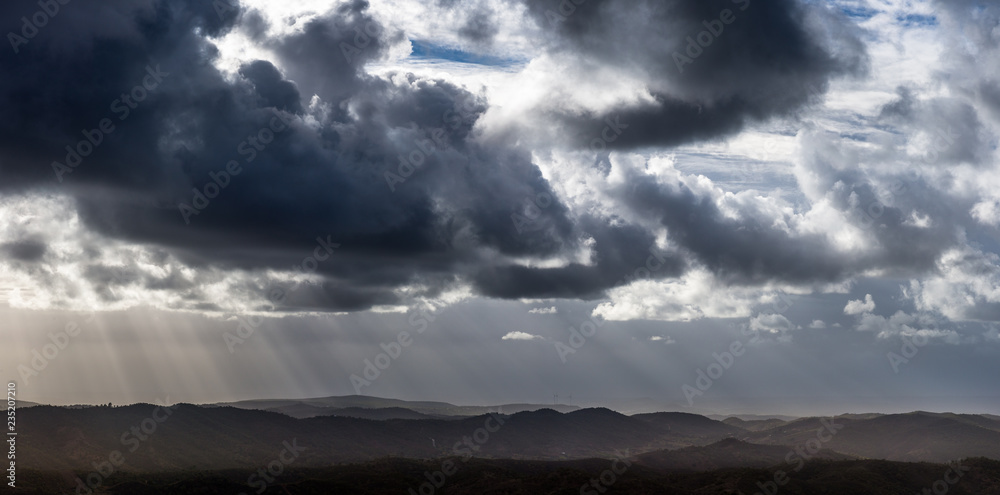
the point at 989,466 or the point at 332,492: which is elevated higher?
the point at 332,492

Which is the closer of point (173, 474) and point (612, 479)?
point (612, 479)

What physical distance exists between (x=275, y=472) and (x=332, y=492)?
170 feet

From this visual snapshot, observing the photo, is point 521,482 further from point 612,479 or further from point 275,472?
point 275,472

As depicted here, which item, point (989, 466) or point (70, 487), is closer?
point (70, 487)

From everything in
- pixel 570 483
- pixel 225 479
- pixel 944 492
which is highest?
pixel 225 479

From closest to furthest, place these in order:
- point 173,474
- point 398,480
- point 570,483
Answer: point 570,483
point 398,480
point 173,474

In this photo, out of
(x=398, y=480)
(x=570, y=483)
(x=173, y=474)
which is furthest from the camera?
(x=173, y=474)

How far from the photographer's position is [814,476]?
172375 millimetres

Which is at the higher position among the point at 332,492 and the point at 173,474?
the point at 173,474

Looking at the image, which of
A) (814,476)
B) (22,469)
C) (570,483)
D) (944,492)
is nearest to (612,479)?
(570,483)

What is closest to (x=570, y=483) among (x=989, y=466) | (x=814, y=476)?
(x=814, y=476)

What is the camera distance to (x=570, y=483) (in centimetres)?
15112

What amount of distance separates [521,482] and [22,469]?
10313cm

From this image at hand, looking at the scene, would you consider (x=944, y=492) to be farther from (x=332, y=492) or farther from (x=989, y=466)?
(x=332, y=492)
